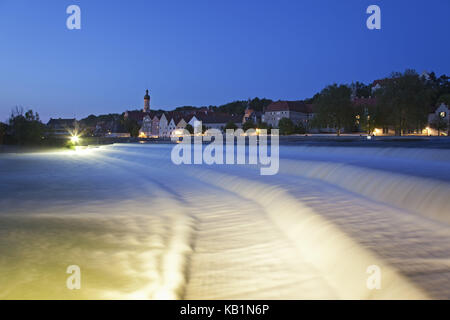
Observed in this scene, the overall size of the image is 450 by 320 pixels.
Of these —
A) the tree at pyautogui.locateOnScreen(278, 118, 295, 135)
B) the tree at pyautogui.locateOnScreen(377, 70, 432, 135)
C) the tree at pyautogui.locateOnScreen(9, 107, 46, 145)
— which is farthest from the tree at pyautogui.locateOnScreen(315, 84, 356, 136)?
the tree at pyautogui.locateOnScreen(9, 107, 46, 145)

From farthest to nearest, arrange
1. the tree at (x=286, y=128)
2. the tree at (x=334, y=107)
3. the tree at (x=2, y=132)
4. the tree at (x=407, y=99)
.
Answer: the tree at (x=286, y=128)
the tree at (x=334, y=107)
the tree at (x=2, y=132)
the tree at (x=407, y=99)

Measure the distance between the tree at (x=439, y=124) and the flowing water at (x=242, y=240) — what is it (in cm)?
5596

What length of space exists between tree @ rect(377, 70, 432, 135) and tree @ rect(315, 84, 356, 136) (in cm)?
979

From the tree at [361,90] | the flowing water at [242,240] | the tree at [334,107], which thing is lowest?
the flowing water at [242,240]

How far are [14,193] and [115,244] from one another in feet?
26.7

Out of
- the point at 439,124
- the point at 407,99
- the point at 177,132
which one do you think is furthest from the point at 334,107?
the point at 177,132

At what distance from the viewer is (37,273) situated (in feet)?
17.9

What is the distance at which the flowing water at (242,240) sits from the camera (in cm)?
489

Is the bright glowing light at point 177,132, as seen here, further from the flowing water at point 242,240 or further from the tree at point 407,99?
the flowing water at point 242,240

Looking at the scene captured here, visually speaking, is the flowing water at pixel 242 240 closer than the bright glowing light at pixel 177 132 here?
Yes

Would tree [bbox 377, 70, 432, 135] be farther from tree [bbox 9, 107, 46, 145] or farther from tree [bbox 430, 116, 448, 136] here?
tree [bbox 9, 107, 46, 145]

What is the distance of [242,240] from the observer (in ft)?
22.8

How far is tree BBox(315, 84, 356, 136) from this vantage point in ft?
191

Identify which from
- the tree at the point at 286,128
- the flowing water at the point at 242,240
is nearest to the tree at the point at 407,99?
the tree at the point at 286,128
